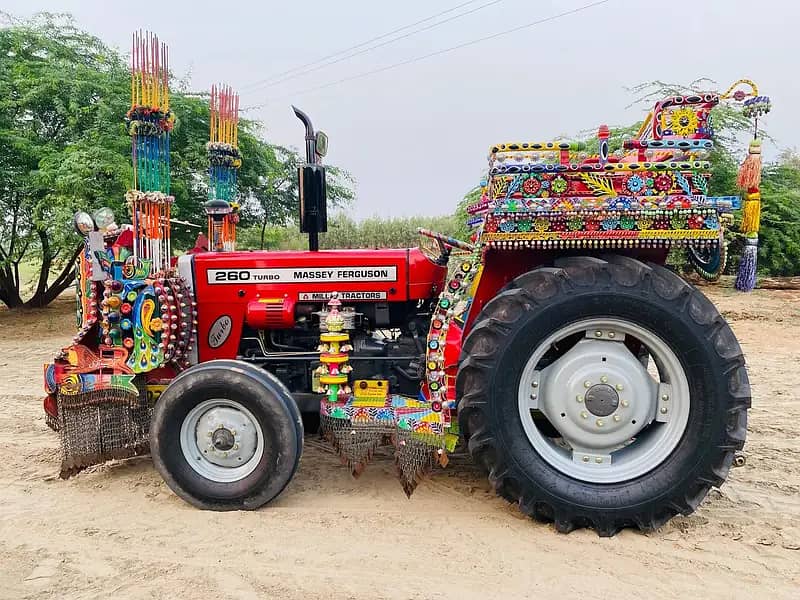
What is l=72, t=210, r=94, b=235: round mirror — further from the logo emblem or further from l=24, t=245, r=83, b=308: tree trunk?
l=24, t=245, r=83, b=308: tree trunk

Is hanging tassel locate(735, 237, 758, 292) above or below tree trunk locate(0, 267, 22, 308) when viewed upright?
above

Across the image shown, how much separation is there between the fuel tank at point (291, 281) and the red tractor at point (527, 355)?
1 centimetres

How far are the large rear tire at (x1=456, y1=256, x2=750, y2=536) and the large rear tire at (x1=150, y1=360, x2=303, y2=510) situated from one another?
3.34 feet

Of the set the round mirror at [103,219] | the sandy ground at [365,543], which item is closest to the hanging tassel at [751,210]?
the sandy ground at [365,543]

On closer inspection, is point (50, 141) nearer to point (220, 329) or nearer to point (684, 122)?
point (220, 329)

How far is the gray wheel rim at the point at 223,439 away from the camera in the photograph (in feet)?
11.6

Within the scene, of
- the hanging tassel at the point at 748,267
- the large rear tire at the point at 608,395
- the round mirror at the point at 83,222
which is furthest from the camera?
the hanging tassel at the point at 748,267

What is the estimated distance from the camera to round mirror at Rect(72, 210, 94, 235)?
3.66 m

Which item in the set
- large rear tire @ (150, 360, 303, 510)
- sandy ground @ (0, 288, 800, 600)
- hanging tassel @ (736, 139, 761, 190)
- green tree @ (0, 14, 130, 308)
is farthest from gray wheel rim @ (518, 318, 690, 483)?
green tree @ (0, 14, 130, 308)

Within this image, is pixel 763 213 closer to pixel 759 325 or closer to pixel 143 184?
pixel 759 325

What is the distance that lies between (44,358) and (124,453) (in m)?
5.45

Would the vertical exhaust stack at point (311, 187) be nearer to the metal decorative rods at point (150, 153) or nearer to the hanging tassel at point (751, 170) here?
the metal decorative rods at point (150, 153)

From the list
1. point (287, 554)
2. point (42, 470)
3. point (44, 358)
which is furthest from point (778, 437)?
point (44, 358)

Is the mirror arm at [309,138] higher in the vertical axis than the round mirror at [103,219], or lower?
higher
